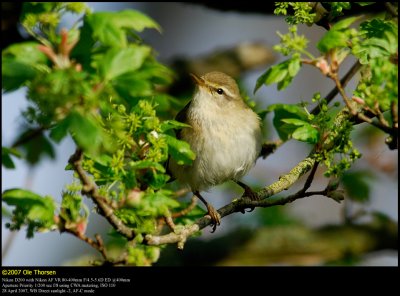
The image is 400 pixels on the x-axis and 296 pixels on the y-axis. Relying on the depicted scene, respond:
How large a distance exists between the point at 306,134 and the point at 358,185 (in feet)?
9.54

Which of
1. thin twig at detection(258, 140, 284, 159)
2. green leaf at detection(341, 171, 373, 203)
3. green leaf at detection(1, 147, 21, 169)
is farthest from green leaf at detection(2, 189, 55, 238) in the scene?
green leaf at detection(341, 171, 373, 203)

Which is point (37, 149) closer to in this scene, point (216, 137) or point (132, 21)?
point (216, 137)

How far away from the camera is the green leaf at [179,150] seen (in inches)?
115

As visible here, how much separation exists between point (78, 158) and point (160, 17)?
276 inches

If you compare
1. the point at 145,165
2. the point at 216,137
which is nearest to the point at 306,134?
the point at 145,165

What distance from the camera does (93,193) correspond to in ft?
8.41

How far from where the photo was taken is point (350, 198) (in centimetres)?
568

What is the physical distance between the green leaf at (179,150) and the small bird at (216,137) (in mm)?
1401

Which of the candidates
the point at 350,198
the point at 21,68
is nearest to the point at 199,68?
the point at 350,198

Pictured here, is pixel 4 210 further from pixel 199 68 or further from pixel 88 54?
pixel 199 68

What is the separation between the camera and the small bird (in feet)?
14.8

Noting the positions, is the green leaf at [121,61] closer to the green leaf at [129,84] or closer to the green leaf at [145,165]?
the green leaf at [129,84]

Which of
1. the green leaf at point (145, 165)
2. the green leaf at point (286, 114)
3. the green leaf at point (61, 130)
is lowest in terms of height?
the green leaf at point (286, 114)

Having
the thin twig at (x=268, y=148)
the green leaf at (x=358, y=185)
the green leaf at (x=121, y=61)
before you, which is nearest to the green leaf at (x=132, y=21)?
the green leaf at (x=121, y=61)
